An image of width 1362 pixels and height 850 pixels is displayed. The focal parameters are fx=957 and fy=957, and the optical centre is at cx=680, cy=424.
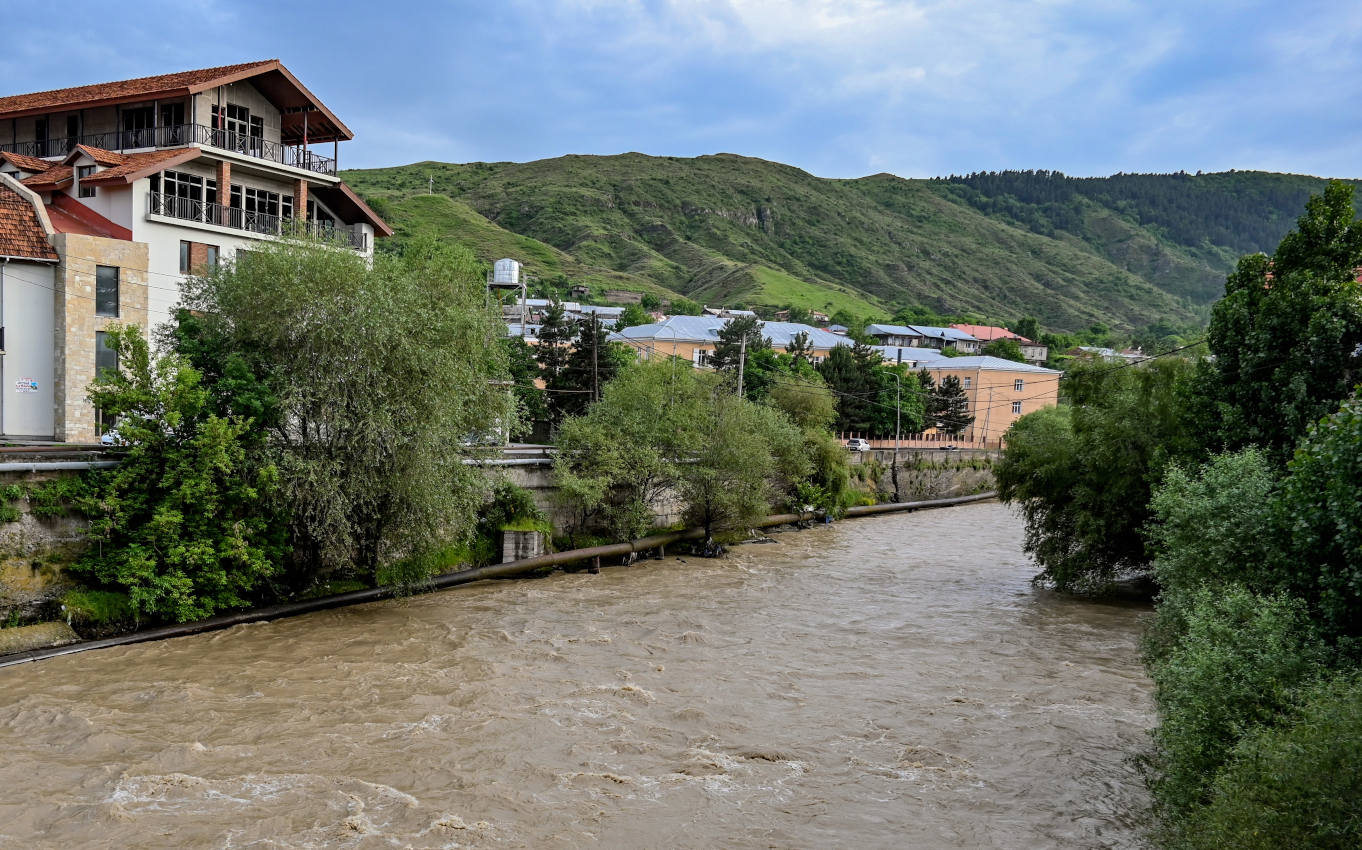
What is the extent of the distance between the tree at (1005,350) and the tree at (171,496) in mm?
98911

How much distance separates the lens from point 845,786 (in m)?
16.0

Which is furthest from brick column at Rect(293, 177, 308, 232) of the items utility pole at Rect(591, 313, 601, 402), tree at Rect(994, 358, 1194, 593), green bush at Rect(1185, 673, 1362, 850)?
green bush at Rect(1185, 673, 1362, 850)

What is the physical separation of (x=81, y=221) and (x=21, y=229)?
4010 mm

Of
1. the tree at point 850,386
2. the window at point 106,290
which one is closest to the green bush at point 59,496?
the window at point 106,290

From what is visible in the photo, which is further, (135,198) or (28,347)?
(135,198)

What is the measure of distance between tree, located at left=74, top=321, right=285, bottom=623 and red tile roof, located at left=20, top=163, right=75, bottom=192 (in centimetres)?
1820

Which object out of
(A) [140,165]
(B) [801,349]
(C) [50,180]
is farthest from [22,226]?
(B) [801,349]

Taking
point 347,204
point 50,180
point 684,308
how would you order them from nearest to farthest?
point 50,180 → point 347,204 → point 684,308

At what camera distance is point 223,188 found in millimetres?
39344

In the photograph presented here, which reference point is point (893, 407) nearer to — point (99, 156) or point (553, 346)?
point (553, 346)

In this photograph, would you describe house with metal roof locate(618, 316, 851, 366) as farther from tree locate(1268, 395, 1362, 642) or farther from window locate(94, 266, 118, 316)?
tree locate(1268, 395, 1362, 642)

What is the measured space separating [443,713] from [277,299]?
41.3 ft

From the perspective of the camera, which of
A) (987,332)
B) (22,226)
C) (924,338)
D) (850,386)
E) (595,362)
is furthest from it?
(987,332)

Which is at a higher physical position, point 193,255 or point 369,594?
point 193,255
